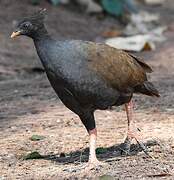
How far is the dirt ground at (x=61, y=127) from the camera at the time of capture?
6.12 m

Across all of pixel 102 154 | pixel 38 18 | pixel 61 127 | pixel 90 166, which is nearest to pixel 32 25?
pixel 38 18

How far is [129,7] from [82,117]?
35.3 ft

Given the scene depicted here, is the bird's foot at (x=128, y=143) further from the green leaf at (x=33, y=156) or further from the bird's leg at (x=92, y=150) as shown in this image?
the green leaf at (x=33, y=156)

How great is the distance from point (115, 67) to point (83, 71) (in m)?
0.43

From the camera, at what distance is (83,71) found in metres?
6.11

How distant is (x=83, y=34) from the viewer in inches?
608

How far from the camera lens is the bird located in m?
6.09

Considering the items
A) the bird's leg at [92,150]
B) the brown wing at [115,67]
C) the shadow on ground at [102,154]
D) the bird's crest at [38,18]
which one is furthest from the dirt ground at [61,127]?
the bird's crest at [38,18]

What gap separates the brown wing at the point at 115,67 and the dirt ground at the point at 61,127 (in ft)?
2.19

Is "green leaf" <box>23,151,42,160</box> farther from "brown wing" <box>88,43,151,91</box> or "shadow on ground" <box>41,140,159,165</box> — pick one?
"brown wing" <box>88,43,151,91</box>

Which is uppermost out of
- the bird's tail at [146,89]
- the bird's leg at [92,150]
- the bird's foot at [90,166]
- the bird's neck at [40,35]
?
the bird's neck at [40,35]

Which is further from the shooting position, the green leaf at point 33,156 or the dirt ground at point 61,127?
the green leaf at point 33,156

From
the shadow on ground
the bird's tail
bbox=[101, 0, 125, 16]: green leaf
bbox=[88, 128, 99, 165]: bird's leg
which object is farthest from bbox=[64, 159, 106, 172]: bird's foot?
bbox=[101, 0, 125, 16]: green leaf

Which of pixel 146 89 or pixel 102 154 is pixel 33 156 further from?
pixel 146 89
